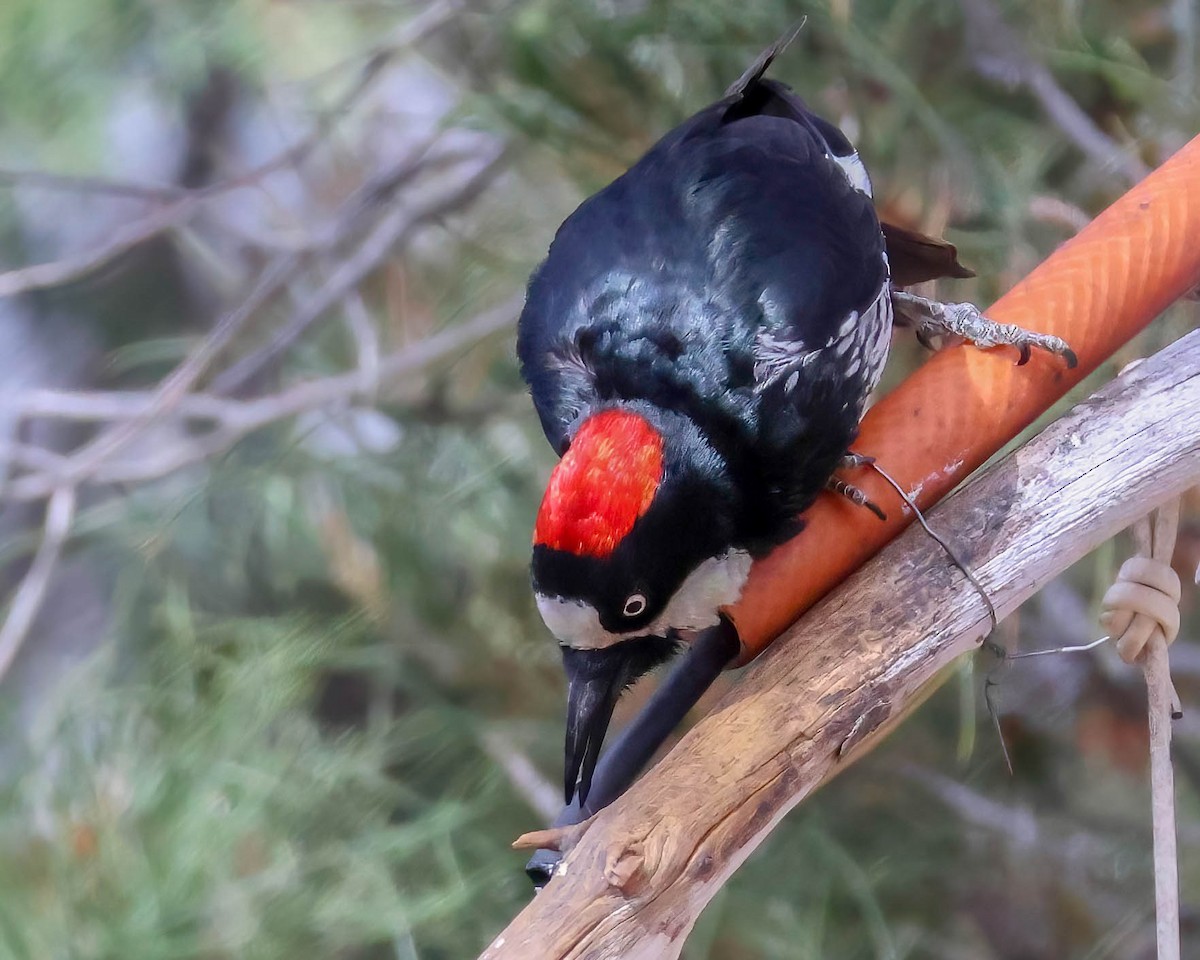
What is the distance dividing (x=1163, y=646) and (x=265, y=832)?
0.86m

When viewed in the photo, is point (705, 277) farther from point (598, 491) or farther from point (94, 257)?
point (94, 257)

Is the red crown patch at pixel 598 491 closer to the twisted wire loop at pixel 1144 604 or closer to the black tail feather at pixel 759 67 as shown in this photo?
the twisted wire loop at pixel 1144 604

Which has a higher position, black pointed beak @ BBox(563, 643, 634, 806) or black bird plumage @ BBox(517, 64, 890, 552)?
black bird plumage @ BBox(517, 64, 890, 552)

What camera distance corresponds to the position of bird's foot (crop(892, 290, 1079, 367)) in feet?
2.74

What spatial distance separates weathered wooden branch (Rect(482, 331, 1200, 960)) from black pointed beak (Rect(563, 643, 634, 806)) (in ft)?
0.39

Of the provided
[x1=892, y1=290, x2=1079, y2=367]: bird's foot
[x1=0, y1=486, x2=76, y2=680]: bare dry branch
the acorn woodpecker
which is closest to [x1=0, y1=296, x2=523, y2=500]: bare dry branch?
[x1=0, y1=486, x2=76, y2=680]: bare dry branch

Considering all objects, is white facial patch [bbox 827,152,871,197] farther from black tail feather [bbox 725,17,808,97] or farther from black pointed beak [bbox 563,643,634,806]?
black pointed beak [bbox 563,643,634,806]

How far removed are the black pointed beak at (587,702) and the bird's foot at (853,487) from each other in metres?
0.20

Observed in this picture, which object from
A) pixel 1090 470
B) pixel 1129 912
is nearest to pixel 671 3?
pixel 1090 470

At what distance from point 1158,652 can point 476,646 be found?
2.93 feet

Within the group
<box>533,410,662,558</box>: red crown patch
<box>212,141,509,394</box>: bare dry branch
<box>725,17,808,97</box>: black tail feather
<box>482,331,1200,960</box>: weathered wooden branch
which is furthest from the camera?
<box>212,141,509,394</box>: bare dry branch

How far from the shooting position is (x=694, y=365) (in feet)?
2.90

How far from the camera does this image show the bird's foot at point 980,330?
2.74 feet

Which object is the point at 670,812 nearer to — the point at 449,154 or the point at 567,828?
the point at 567,828
